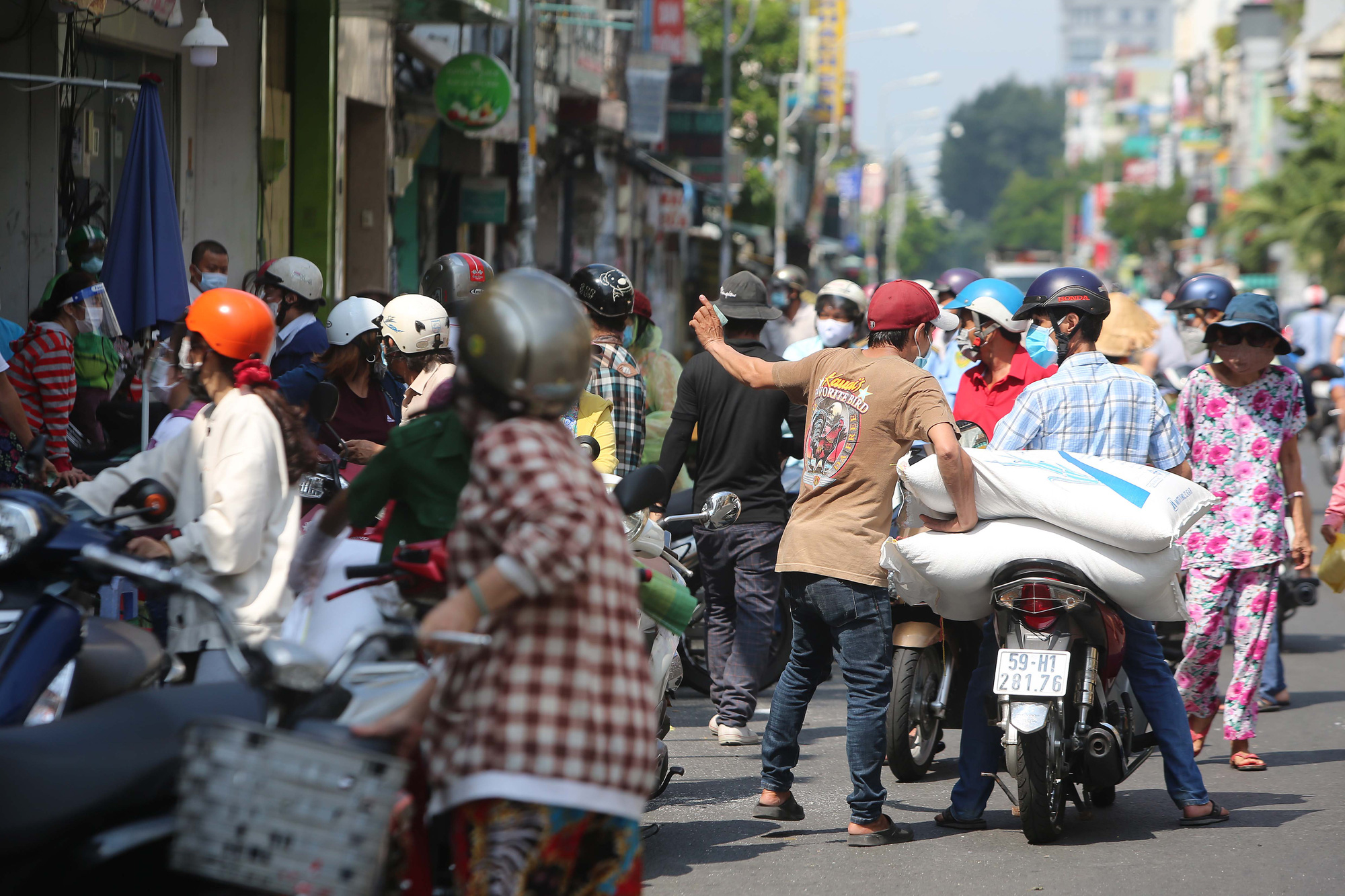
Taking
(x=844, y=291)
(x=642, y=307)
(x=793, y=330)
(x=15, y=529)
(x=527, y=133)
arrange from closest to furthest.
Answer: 1. (x=15, y=529)
2. (x=642, y=307)
3. (x=844, y=291)
4. (x=793, y=330)
5. (x=527, y=133)

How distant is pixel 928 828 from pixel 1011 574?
1055 mm

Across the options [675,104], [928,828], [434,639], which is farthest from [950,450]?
[675,104]

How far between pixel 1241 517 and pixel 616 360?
2687mm

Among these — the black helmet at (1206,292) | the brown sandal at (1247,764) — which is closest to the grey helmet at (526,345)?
the brown sandal at (1247,764)

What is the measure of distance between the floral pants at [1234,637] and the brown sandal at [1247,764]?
0.09 metres

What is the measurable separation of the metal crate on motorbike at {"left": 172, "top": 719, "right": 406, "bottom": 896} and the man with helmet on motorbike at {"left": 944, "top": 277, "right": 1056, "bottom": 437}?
501cm

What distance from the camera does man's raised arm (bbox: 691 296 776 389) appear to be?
6031 millimetres

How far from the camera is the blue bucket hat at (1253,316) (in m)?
6.91

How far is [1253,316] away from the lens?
6.91 m

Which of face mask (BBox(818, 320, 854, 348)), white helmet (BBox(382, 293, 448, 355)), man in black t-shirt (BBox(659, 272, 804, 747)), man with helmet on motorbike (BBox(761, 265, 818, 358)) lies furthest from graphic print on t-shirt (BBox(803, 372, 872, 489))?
man with helmet on motorbike (BBox(761, 265, 818, 358))

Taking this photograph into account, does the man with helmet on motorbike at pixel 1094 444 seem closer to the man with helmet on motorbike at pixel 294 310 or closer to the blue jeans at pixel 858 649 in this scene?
the blue jeans at pixel 858 649

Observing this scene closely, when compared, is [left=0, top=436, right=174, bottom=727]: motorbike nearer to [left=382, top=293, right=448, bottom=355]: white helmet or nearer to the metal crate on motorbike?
the metal crate on motorbike

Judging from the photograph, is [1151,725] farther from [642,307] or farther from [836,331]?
[836,331]

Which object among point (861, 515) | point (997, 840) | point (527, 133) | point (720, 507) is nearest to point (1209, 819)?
point (997, 840)
